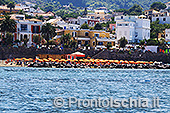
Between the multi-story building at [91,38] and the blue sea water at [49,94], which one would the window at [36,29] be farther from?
the blue sea water at [49,94]

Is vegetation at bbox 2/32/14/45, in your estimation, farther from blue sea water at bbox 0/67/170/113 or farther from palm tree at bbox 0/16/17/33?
blue sea water at bbox 0/67/170/113

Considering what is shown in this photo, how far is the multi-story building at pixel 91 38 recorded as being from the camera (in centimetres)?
11069

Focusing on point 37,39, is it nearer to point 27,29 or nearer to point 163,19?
point 27,29

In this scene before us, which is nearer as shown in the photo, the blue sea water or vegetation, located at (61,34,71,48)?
the blue sea water

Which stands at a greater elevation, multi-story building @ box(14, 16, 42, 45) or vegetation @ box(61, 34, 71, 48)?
multi-story building @ box(14, 16, 42, 45)

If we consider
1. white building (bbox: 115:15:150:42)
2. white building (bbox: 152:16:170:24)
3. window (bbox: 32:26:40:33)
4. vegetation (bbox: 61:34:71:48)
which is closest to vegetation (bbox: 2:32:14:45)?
window (bbox: 32:26:40:33)

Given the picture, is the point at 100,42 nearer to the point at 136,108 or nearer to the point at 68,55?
the point at 68,55

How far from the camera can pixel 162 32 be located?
5463 inches

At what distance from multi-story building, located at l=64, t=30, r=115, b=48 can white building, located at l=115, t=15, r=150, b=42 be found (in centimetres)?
1035

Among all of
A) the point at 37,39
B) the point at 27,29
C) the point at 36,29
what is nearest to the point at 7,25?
the point at 37,39

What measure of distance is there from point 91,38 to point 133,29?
19751mm

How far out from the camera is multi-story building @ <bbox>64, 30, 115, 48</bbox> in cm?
11069

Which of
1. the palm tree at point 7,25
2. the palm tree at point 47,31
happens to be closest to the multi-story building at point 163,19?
the palm tree at point 47,31

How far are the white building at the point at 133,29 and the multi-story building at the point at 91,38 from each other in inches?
408
